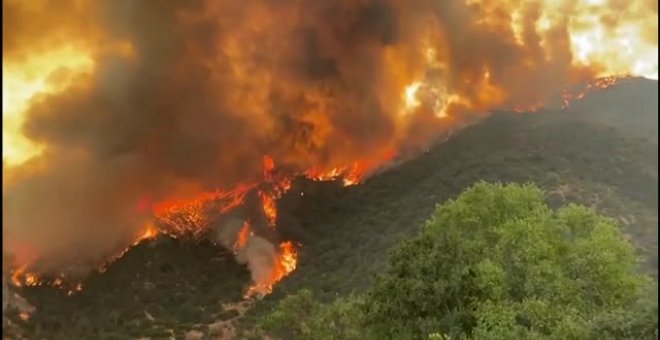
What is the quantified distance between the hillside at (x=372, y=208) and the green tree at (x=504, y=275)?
27502mm

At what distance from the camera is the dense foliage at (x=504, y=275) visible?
24.6m

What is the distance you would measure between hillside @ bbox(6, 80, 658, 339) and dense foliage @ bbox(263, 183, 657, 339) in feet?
89.6

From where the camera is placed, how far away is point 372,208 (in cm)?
9275

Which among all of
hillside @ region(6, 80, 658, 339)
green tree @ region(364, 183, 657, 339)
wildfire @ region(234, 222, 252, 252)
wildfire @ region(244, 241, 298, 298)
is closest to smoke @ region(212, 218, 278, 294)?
wildfire @ region(234, 222, 252, 252)

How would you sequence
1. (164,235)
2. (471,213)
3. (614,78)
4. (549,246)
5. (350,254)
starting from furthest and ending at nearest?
1. (614,78)
2. (164,235)
3. (350,254)
4. (471,213)
5. (549,246)

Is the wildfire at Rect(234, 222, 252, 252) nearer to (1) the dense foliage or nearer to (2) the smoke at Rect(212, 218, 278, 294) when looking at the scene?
(2) the smoke at Rect(212, 218, 278, 294)

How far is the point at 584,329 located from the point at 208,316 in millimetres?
59642

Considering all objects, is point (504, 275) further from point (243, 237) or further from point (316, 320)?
point (243, 237)

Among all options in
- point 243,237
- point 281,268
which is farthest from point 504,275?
point 243,237

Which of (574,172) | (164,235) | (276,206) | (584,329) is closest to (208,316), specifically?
(164,235)

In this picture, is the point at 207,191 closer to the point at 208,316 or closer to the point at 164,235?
the point at 164,235

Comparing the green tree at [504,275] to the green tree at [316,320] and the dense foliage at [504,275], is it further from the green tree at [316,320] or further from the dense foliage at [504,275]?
the green tree at [316,320]

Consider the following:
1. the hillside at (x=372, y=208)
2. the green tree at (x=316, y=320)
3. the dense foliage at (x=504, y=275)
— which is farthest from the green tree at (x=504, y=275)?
the hillside at (x=372, y=208)

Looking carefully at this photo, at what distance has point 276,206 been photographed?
4099 inches
